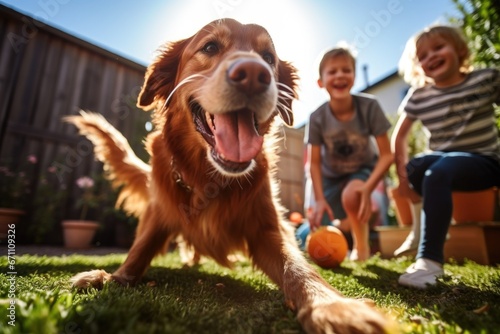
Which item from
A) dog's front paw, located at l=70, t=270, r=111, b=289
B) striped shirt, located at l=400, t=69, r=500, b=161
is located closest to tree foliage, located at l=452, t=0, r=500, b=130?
striped shirt, located at l=400, t=69, r=500, b=161

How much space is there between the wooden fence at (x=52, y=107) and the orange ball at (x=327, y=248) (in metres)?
4.28

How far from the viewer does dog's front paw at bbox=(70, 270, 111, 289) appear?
147 centimetres

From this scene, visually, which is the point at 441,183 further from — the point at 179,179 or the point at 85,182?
the point at 85,182

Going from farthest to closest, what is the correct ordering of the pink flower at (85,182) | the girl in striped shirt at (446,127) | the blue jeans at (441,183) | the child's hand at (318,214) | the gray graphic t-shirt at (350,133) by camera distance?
the pink flower at (85,182), the gray graphic t-shirt at (350,133), the child's hand at (318,214), the girl in striped shirt at (446,127), the blue jeans at (441,183)

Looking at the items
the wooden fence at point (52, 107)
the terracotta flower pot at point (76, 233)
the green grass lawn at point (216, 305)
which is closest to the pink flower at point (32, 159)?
the wooden fence at point (52, 107)

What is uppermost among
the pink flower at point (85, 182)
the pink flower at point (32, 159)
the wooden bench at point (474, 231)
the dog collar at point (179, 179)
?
the pink flower at point (32, 159)

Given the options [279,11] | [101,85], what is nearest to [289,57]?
[279,11]

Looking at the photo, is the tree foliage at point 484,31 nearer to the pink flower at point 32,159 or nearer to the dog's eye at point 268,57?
the dog's eye at point 268,57

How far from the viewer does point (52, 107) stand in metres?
5.70

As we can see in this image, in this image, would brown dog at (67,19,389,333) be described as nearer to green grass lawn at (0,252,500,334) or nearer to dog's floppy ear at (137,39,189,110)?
dog's floppy ear at (137,39,189,110)

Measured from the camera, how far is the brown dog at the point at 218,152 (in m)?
1.53

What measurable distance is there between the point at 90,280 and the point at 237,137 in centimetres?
102

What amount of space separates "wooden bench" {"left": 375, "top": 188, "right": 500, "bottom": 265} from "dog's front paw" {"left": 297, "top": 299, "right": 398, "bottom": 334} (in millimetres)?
2149

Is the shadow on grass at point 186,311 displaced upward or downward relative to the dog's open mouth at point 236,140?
downward
